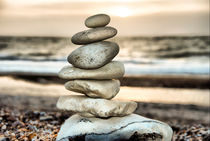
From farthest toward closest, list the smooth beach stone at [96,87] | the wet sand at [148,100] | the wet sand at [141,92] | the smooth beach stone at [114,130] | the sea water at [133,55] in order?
1. the sea water at [133,55]
2. the wet sand at [141,92]
3. the wet sand at [148,100]
4. the smooth beach stone at [96,87]
5. the smooth beach stone at [114,130]

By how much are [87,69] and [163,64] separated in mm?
12285

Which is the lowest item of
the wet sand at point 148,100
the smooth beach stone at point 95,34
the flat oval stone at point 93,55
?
the wet sand at point 148,100

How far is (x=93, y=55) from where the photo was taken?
5176mm

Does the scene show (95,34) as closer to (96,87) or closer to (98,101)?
(96,87)

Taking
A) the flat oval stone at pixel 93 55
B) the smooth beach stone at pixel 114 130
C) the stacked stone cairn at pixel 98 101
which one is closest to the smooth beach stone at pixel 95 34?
the stacked stone cairn at pixel 98 101

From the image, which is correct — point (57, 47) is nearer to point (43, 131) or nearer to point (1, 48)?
point (1, 48)

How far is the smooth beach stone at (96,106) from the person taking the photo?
513 centimetres

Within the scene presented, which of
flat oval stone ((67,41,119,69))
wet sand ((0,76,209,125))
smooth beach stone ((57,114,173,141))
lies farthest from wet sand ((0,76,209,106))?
flat oval stone ((67,41,119,69))

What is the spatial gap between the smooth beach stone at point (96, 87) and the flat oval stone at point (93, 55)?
0.97 feet

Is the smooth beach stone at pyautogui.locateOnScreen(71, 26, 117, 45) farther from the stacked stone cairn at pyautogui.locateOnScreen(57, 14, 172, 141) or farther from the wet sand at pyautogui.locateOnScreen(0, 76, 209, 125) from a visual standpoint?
the wet sand at pyautogui.locateOnScreen(0, 76, 209, 125)

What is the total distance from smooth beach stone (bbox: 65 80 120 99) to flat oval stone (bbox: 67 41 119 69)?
0.30 metres

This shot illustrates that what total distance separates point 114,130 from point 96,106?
1.65 feet

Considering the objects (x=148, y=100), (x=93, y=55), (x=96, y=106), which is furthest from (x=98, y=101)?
(x=148, y=100)

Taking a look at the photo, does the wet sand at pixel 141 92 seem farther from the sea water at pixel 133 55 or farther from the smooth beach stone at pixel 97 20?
the smooth beach stone at pixel 97 20
